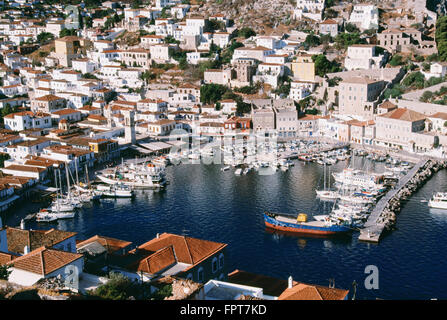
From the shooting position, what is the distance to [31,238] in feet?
53.4

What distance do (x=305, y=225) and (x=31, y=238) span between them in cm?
1229

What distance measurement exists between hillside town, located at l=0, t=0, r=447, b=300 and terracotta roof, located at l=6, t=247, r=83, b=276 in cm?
328

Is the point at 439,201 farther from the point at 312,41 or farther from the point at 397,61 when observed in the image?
the point at 312,41

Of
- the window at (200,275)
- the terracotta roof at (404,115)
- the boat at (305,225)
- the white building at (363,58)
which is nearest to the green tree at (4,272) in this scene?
the window at (200,275)

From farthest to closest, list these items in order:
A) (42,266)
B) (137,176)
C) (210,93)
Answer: (210,93) < (137,176) < (42,266)

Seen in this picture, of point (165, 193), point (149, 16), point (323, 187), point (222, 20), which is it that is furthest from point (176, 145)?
point (149, 16)

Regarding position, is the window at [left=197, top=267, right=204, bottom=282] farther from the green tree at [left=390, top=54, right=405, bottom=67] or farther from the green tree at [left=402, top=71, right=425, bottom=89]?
the green tree at [left=390, top=54, right=405, bottom=67]

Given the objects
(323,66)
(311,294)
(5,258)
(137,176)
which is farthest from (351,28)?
(5,258)

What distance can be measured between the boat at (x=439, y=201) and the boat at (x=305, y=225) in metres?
5.47

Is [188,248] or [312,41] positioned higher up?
[312,41]

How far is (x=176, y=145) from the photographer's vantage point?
39.9m

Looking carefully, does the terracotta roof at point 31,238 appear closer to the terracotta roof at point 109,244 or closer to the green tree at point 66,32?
the terracotta roof at point 109,244

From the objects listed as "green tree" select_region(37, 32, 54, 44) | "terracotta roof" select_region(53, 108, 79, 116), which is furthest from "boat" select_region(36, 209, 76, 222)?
"green tree" select_region(37, 32, 54, 44)
